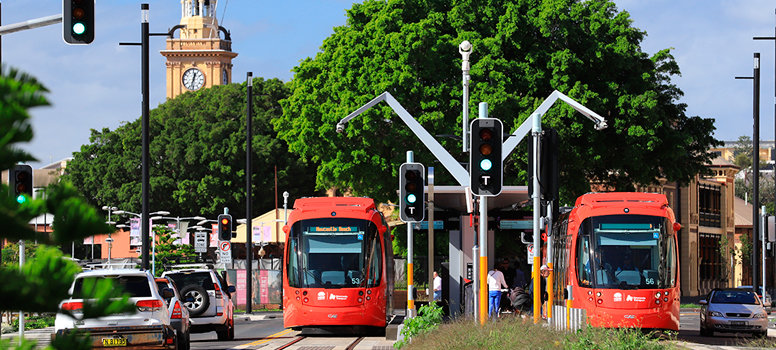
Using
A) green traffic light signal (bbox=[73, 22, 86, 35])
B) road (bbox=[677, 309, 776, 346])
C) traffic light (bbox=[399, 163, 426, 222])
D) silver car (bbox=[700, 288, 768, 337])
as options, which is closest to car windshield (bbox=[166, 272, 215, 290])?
traffic light (bbox=[399, 163, 426, 222])

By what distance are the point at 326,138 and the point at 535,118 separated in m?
27.1

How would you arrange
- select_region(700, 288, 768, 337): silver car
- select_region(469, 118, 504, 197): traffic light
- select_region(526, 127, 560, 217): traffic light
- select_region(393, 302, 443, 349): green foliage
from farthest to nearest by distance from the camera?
1. select_region(700, 288, 768, 337): silver car
2. select_region(393, 302, 443, 349): green foliage
3. select_region(526, 127, 560, 217): traffic light
4. select_region(469, 118, 504, 197): traffic light

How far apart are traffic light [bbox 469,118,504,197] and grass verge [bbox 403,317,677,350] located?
196 cm

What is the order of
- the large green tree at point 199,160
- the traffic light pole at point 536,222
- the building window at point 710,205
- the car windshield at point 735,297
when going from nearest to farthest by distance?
the traffic light pole at point 536,222 < the car windshield at point 735,297 < the building window at point 710,205 < the large green tree at point 199,160

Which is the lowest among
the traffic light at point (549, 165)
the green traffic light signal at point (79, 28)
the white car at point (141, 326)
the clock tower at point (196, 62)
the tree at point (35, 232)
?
the white car at point (141, 326)

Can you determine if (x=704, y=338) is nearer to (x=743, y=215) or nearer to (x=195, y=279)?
(x=195, y=279)

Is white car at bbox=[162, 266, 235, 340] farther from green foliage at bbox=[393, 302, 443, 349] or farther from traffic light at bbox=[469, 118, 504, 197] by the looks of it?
traffic light at bbox=[469, 118, 504, 197]

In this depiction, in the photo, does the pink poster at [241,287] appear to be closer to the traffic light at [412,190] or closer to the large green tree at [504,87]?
the large green tree at [504,87]

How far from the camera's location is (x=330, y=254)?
29484mm

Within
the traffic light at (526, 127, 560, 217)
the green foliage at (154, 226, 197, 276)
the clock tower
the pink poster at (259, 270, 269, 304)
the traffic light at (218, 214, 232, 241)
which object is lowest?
the pink poster at (259, 270, 269, 304)

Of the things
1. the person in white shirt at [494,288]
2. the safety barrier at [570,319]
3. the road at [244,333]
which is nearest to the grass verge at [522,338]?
the safety barrier at [570,319]

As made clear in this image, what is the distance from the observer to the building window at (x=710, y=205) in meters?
87.1

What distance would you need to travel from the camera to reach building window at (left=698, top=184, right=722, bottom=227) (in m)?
87.1

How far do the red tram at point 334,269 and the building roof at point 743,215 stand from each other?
8012 centimetres
